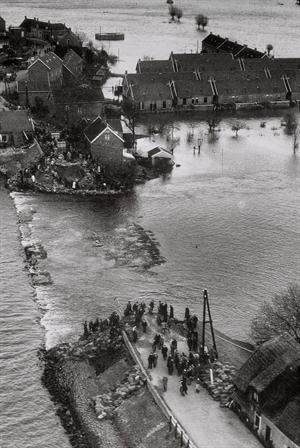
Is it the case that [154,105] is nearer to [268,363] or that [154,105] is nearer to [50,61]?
[50,61]

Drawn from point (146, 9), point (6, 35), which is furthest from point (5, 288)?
point (146, 9)

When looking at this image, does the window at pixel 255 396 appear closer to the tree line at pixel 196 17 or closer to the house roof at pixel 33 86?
the house roof at pixel 33 86

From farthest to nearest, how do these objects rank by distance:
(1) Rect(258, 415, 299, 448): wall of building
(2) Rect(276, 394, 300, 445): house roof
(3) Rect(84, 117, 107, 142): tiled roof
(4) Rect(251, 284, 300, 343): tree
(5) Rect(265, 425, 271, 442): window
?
(3) Rect(84, 117, 107, 142): tiled roof
(4) Rect(251, 284, 300, 343): tree
(5) Rect(265, 425, 271, 442): window
(1) Rect(258, 415, 299, 448): wall of building
(2) Rect(276, 394, 300, 445): house roof

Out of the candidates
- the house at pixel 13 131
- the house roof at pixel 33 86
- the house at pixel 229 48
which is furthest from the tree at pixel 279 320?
the house at pixel 229 48

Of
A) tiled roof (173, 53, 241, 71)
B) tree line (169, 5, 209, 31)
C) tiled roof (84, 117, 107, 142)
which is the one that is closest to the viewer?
tiled roof (84, 117, 107, 142)

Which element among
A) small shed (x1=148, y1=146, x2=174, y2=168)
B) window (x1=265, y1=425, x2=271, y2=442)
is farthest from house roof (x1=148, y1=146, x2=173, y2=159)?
window (x1=265, y1=425, x2=271, y2=442)

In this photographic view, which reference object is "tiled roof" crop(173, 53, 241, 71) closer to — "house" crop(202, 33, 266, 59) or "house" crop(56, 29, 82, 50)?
"house" crop(202, 33, 266, 59)

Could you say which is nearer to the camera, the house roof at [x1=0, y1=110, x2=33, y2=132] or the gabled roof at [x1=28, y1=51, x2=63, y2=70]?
the house roof at [x1=0, y1=110, x2=33, y2=132]

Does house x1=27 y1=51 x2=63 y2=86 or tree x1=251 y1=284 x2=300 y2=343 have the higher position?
house x1=27 y1=51 x2=63 y2=86
